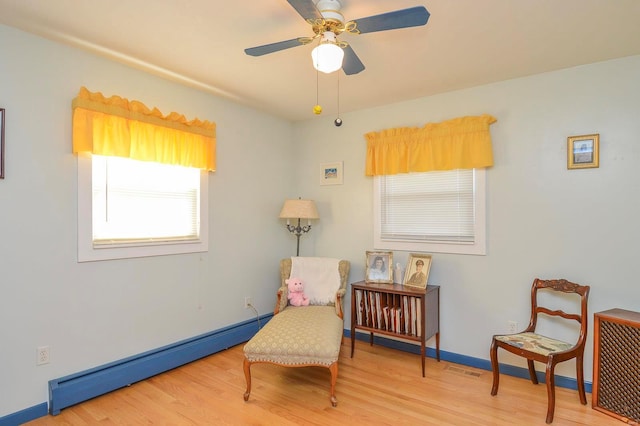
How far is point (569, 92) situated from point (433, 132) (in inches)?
41.5

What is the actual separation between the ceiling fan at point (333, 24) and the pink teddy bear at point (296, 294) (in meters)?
2.20

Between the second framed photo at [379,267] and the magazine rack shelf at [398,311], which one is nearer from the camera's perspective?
the magazine rack shelf at [398,311]

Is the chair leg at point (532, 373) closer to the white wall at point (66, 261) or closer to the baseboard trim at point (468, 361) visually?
the baseboard trim at point (468, 361)

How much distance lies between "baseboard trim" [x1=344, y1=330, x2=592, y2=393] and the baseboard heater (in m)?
1.33

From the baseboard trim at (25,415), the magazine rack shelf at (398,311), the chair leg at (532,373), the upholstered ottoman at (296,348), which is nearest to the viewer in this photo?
the baseboard trim at (25,415)

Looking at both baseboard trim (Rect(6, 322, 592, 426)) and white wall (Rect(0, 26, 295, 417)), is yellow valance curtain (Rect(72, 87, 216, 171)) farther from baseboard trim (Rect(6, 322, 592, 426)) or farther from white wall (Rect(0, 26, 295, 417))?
baseboard trim (Rect(6, 322, 592, 426))

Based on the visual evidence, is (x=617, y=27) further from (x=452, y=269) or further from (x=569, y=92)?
(x=452, y=269)

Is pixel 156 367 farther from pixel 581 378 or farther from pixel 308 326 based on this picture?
pixel 581 378

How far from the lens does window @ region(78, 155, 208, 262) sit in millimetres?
2555

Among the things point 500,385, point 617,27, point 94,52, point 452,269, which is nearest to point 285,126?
point 94,52

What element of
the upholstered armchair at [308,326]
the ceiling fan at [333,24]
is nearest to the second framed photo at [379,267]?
the upholstered armchair at [308,326]

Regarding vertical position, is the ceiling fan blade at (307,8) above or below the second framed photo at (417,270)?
above

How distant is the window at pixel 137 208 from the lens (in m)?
2.55

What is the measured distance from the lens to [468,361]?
10.4 ft
